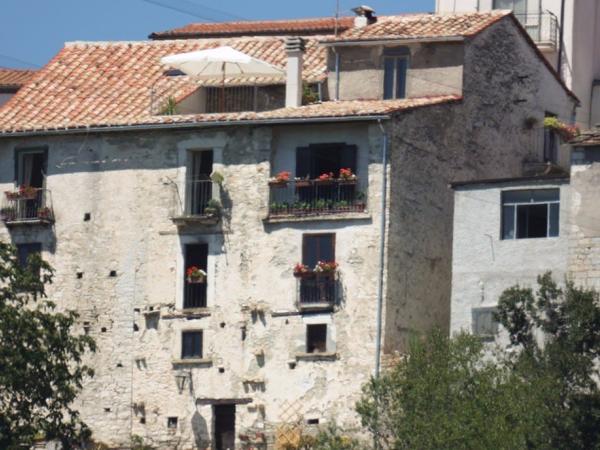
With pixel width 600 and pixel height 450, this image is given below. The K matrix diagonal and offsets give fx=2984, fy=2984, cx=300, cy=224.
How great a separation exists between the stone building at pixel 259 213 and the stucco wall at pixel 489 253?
99.8 inches

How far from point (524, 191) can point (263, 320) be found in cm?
837

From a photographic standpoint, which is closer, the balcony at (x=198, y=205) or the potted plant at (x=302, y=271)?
the potted plant at (x=302, y=271)

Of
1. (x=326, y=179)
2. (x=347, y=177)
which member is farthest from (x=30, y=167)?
(x=347, y=177)

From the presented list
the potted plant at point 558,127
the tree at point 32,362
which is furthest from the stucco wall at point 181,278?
the potted plant at point 558,127

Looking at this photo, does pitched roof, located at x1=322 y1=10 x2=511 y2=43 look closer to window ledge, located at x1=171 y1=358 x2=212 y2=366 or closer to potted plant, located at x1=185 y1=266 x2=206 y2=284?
potted plant, located at x1=185 y1=266 x2=206 y2=284

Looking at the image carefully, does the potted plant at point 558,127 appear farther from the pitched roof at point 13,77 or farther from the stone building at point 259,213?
the pitched roof at point 13,77

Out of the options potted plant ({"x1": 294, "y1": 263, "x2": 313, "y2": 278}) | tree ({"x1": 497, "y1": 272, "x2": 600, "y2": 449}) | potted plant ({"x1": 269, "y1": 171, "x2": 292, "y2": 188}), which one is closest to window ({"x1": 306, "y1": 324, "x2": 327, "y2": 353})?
potted plant ({"x1": 294, "y1": 263, "x2": 313, "y2": 278})

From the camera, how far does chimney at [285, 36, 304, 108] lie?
8475 centimetres

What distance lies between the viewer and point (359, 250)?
8069 cm

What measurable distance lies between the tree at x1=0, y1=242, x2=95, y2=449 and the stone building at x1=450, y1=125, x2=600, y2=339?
33.1 feet

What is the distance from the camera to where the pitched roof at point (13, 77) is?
3910 inches

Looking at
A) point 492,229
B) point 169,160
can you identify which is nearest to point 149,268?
point 169,160

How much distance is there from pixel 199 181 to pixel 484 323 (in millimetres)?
10188

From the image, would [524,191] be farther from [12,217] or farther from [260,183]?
[12,217]
